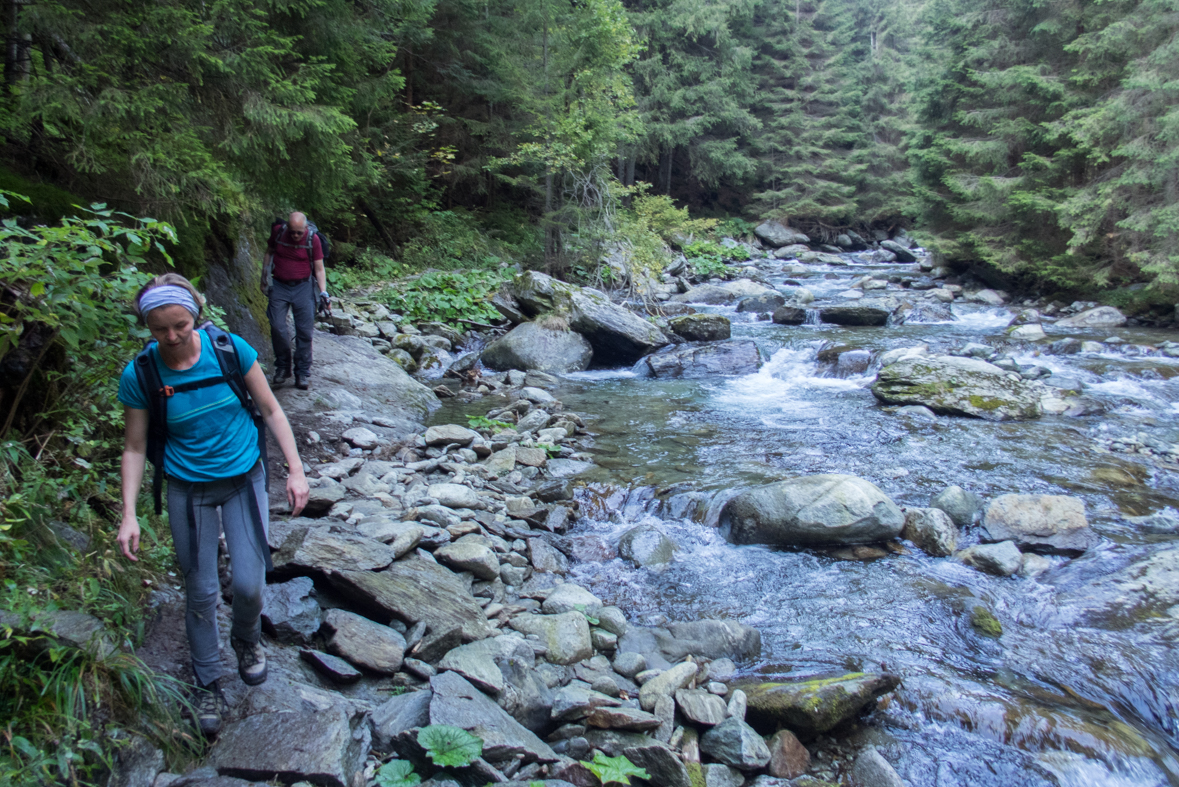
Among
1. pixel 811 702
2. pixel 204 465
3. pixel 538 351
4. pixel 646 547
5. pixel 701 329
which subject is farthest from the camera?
pixel 701 329

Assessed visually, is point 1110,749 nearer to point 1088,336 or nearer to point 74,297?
point 74,297

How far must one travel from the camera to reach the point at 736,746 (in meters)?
3.41

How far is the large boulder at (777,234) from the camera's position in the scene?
3397 cm

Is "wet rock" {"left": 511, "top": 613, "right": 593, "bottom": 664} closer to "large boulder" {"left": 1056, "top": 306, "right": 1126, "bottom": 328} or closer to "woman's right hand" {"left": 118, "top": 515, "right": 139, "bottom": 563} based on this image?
"woman's right hand" {"left": 118, "top": 515, "right": 139, "bottom": 563}

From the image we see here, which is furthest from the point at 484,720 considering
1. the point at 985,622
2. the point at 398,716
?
the point at 985,622

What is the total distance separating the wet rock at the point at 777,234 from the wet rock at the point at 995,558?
99.7 feet

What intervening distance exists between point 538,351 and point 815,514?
736 centimetres

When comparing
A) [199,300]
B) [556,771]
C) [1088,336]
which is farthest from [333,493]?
[1088,336]

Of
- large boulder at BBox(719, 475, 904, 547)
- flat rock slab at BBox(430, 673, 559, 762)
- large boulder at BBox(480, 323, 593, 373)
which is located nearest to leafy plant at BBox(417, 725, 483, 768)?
flat rock slab at BBox(430, 673, 559, 762)

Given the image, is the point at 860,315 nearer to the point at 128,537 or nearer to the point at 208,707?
the point at 208,707

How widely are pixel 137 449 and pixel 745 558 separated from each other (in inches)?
180

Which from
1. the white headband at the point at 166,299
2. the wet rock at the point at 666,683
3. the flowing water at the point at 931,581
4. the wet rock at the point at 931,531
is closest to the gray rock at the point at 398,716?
the wet rock at the point at 666,683

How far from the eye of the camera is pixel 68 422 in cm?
366

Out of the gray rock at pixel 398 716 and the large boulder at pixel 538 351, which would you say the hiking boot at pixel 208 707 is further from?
the large boulder at pixel 538 351
